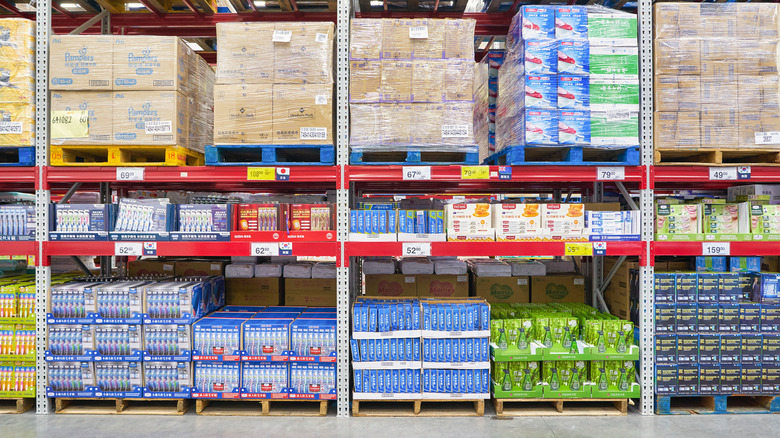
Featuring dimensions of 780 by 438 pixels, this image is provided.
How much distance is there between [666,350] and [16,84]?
708 cm

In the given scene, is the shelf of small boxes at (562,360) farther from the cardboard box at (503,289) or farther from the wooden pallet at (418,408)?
the cardboard box at (503,289)

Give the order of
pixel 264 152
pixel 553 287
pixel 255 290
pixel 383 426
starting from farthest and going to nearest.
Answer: pixel 553 287, pixel 255 290, pixel 264 152, pixel 383 426

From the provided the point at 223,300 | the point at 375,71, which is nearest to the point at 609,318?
the point at 375,71

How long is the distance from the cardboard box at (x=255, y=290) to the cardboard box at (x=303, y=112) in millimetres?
2283

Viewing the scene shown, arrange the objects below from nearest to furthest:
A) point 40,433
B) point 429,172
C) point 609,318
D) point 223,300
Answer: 1. point 40,433
2. point 429,172
3. point 609,318
4. point 223,300

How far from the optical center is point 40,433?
4.01m

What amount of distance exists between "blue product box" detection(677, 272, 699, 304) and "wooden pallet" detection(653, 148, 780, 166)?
1153mm

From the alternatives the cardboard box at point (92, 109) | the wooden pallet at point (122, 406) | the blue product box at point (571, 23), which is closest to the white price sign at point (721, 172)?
the blue product box at point (571, 23)

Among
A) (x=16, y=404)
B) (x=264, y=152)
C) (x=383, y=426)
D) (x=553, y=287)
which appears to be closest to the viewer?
(x=383, y=426)

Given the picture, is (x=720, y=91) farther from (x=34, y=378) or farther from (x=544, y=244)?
(x=34, y=378)

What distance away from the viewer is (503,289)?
5805 millimetres

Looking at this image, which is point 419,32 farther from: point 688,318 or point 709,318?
point 709,318

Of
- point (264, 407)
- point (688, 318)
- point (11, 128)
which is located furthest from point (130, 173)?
point (688, 318)

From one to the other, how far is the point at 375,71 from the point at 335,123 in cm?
69
